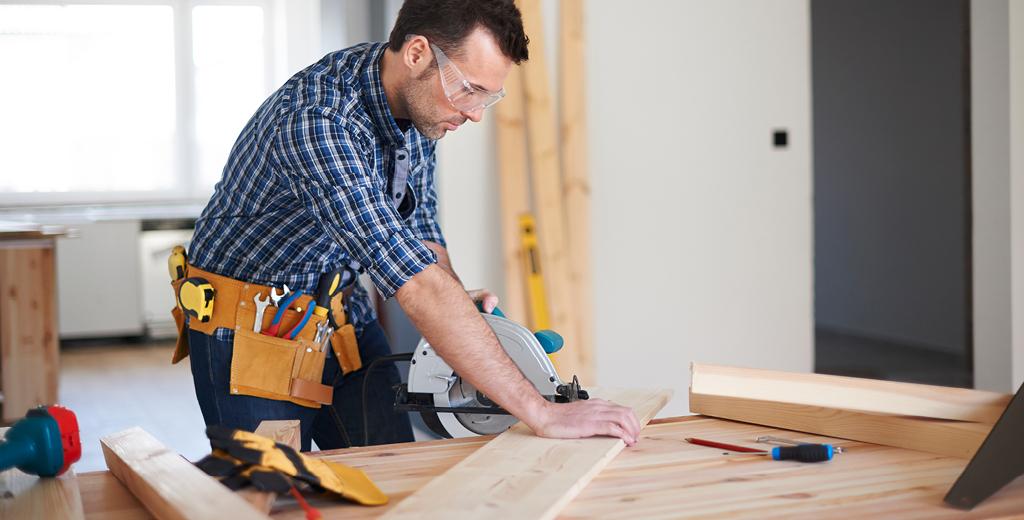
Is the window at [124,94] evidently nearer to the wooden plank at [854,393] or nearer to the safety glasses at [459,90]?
the safety glasses at [459,90]

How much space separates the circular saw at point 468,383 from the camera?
1.82m

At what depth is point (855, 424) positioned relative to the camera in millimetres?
1613

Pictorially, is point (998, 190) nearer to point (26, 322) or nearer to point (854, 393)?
point (854, 393)

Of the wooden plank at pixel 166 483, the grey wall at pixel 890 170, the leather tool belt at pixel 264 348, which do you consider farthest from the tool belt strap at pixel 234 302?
the grey wall at pixel 890 170

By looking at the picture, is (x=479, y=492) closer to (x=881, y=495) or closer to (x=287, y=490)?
(x=287, y=490)

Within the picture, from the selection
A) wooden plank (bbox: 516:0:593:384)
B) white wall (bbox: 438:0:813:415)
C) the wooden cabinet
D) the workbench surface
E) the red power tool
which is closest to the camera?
the workbench surface

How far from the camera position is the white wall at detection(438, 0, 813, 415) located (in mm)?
4164

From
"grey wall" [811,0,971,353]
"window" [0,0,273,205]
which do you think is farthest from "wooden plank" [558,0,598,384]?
"window" [0,0,273,205]

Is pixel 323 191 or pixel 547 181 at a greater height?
pixel 547 181

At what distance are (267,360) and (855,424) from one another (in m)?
1.09

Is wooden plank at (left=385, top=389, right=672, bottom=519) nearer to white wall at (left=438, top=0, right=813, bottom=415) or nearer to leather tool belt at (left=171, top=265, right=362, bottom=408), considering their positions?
leather tool belt at (left=171, top=265, right=362, bottom=408)

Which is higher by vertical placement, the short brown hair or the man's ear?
the short brown hair

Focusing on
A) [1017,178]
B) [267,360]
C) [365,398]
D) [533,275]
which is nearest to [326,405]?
[365,398]

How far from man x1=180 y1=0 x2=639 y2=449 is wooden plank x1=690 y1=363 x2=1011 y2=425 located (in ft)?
0.81
